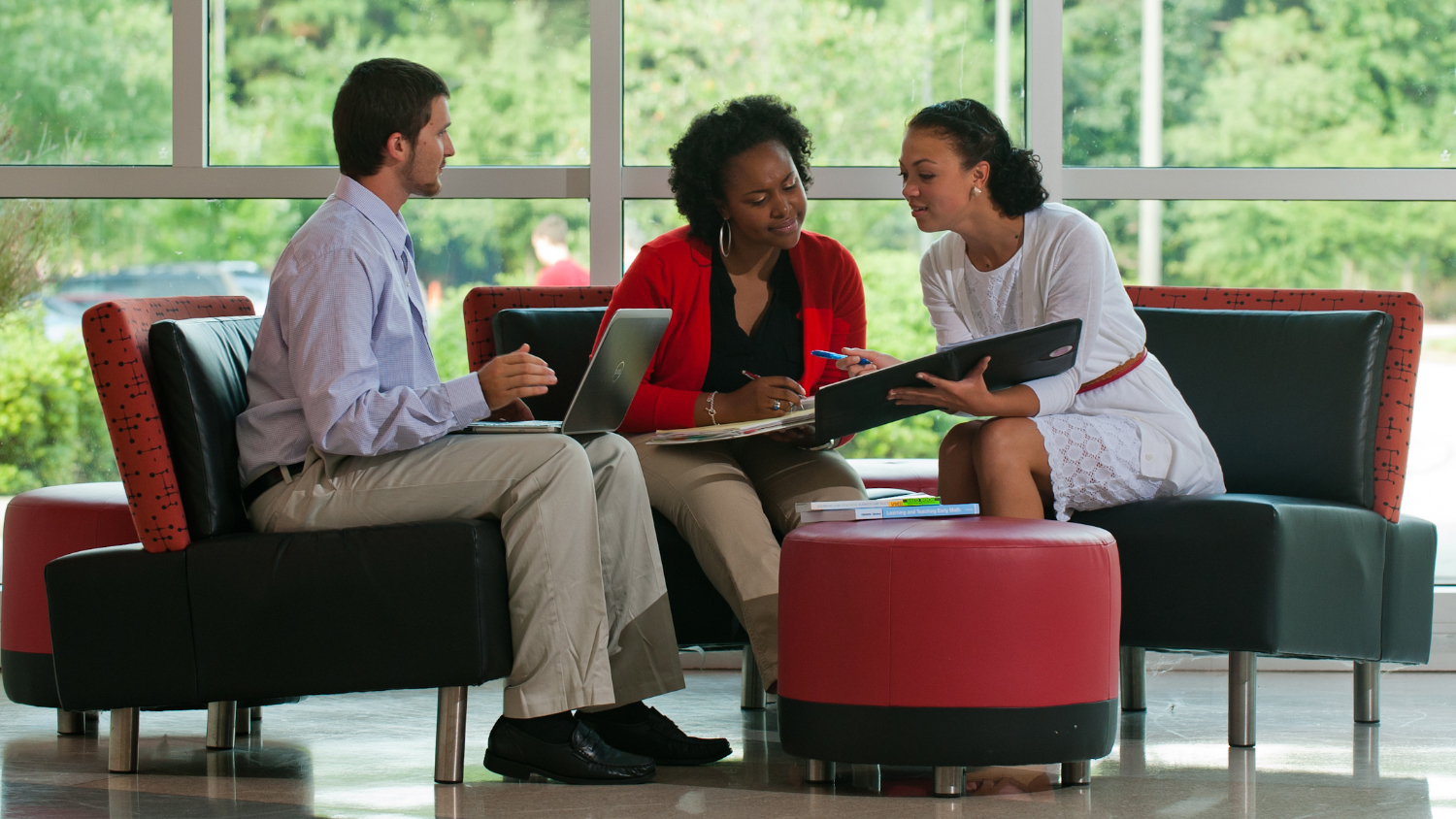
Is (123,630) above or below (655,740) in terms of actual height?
above

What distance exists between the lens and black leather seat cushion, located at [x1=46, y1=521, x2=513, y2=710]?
2152 mm

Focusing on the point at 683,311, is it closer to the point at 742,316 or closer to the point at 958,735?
the point at 742,316

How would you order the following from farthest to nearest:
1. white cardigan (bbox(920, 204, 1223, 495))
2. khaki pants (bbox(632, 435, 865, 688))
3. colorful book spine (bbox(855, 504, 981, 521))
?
white cardigan (bbox(920, 204, 1223, 495)) < khaki pants (bbox(632, 435, 865, 688)) < colorful book spine (bbox(855, 504, 981, 521))

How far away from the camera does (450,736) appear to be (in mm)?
2238

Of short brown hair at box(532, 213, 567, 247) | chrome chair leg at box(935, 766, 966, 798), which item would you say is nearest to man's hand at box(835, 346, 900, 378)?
chrome chair leg at box(935, 766, 966, 798)

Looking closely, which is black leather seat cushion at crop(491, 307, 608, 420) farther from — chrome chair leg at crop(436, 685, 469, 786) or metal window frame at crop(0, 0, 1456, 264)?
chrome chair leg at crop(436, 685, 469, 786)

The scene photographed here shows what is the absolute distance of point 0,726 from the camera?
2.80 metres

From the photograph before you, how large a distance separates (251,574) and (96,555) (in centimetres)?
27

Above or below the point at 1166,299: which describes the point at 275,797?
below

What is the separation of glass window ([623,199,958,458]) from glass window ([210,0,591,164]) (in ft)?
0.90

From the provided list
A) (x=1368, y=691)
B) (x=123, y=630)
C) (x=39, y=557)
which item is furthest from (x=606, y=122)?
(x=1368, y=691)

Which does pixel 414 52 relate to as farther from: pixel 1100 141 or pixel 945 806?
pixel 945 806

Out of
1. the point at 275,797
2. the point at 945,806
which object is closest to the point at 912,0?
the point at 945,806

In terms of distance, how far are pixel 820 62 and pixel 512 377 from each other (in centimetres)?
186
